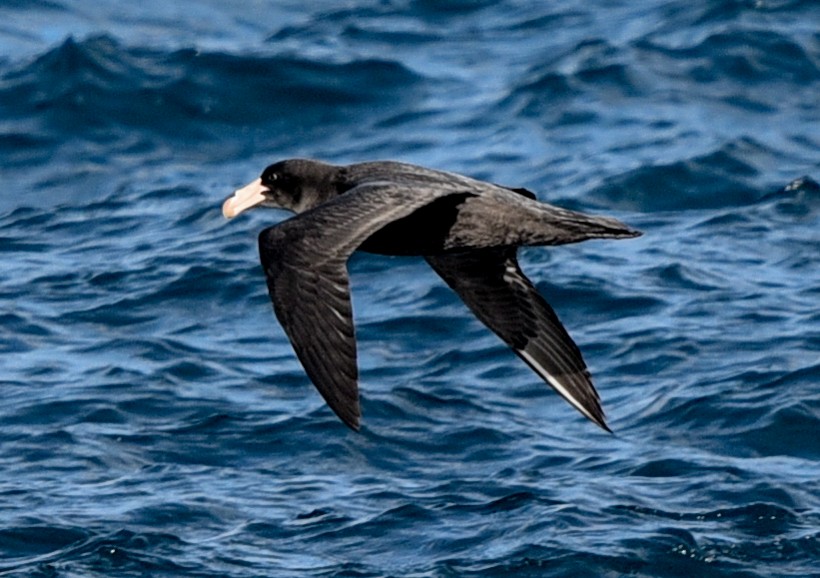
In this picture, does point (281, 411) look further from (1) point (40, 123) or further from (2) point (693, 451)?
(1) point (40, 123)

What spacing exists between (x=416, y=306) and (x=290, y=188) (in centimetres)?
386

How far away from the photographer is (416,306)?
1448 centimetres

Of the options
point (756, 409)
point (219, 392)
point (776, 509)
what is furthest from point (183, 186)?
point (776, 509)

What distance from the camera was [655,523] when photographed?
35.7 ft

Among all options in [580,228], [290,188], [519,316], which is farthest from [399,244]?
[519,316]

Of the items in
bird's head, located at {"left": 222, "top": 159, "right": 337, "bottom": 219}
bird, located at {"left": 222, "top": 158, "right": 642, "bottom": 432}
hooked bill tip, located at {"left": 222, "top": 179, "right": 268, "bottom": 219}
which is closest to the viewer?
bird, located at {"left": 222, "top": 158, "right": 642, "bottom": 432}

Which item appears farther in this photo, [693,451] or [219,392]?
[219,392]

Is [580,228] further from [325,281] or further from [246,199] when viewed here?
[246,199]

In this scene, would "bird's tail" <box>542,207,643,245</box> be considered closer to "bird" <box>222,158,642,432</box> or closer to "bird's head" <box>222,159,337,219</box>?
"bird" <box>222,158,642,432</box>

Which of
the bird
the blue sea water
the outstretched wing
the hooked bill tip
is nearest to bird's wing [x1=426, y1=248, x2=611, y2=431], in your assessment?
the bird

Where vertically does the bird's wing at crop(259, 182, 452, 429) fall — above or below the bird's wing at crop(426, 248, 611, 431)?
above

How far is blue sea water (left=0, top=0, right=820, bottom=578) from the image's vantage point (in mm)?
10984

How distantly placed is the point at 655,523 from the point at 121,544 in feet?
9.87

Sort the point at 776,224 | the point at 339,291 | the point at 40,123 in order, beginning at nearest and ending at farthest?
the point at 339,291, the point at 776,224, the point at 40,123
